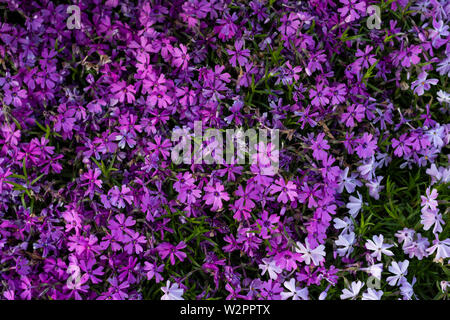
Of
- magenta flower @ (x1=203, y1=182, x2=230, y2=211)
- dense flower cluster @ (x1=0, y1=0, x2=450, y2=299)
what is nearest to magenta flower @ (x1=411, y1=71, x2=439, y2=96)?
dense flower cluster @ (x1=0, y1=0, x2=450, y2=299)

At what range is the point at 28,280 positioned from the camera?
7.00 ft

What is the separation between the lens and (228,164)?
7.00 ft

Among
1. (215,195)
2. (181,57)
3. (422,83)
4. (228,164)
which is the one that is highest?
(181,57)

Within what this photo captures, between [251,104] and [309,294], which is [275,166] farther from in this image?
[309,294]

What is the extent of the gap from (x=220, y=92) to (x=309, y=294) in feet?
3.25
